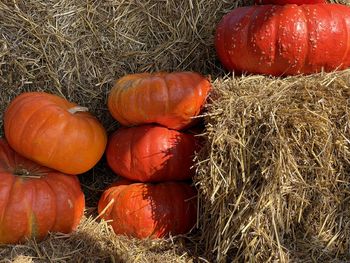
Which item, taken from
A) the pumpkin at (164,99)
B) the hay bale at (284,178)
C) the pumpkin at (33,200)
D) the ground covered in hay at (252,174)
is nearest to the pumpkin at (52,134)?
the pumpkin at (33,200)

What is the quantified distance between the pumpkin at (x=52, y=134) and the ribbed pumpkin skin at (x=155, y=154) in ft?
0.58

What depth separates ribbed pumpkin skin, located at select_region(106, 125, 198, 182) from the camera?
Result: 277cm

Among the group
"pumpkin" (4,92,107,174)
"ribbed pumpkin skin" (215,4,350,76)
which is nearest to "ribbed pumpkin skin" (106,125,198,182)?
"pumpkin" (4,92,107,174)

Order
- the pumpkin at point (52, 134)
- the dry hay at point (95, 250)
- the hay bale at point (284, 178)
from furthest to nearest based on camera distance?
the pumpkin at point (52, 134)
the dry hay at point (95, 250)
the hay bale at point (284, 178)

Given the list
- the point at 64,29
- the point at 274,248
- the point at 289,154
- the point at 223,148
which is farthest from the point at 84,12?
the point at 274,248

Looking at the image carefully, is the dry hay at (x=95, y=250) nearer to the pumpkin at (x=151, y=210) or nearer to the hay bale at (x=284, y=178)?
the pumpkin at (x=151, y=210)

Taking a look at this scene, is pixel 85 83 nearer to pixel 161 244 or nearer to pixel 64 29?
pixel 64 29

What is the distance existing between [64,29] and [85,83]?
1.20 ft

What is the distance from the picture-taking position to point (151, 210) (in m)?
2.73

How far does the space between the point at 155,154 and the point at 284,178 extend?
772 mm

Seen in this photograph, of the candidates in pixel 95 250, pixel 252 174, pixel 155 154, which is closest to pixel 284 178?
pixel 252 174

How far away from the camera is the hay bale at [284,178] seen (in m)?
2.28

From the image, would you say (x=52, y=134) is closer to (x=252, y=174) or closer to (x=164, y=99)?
(x=164, y=99)

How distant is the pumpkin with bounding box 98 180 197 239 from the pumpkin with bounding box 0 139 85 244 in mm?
212
